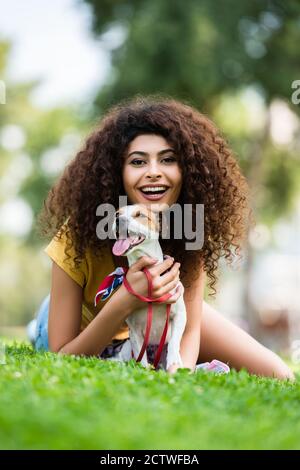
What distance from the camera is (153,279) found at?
4148 millimetres

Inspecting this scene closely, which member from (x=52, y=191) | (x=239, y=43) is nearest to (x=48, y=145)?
(x=239, y=43)

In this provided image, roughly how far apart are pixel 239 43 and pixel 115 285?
1429cm

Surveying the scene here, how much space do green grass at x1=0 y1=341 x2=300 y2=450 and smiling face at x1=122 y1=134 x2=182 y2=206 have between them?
1.15 meters

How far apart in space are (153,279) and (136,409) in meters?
1.27

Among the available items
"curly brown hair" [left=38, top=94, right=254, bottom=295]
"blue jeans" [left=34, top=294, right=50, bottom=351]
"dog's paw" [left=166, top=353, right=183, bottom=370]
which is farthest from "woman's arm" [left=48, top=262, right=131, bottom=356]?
"blue jeans" [left=34, top=294, right=50, bottom=351]

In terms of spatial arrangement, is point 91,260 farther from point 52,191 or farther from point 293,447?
point 293,447

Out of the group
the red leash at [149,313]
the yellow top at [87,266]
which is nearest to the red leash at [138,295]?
the red leash at [149,313]

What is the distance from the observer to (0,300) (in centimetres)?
5862

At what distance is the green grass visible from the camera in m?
2.61

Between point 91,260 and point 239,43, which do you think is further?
point 239,43

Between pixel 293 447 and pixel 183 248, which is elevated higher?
pixel 183 248

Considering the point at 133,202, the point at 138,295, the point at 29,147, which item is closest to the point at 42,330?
the point at 133,202

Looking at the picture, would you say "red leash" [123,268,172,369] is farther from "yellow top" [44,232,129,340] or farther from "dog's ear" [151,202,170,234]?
"yellow top" [44,232,129,340]

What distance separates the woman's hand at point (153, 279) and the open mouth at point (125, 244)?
0.18 m
